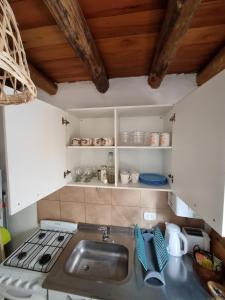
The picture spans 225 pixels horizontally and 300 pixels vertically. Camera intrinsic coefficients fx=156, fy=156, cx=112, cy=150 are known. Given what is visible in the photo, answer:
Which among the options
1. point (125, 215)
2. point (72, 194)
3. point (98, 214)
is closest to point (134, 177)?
point (125, 215)

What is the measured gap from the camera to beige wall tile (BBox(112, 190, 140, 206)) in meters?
1.37

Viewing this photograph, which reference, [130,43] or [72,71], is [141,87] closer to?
[130,43]

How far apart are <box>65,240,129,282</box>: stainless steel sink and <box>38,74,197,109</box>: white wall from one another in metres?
1.23

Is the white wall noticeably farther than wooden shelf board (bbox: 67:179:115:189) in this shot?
Yes

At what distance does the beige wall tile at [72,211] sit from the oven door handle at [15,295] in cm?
59

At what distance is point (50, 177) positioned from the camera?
40.5 inches

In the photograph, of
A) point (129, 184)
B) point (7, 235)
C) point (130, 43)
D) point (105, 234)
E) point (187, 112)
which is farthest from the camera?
point (7, 235)

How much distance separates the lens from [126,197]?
1.38m

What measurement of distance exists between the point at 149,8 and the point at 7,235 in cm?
200

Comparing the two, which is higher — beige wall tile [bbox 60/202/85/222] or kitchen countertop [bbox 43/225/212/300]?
beige wall tile [bbox 60/202/85/222]

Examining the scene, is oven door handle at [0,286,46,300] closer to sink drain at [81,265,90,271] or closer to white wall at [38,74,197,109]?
sink drain at [81,265,90,271]

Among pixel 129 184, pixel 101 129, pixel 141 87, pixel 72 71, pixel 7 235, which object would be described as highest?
pixel 72 71

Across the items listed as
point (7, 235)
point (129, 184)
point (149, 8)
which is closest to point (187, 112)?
point (149, 8)

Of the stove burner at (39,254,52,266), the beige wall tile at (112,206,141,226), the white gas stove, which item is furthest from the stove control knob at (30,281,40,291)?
the beige wall tile at (112,206,141,226)
